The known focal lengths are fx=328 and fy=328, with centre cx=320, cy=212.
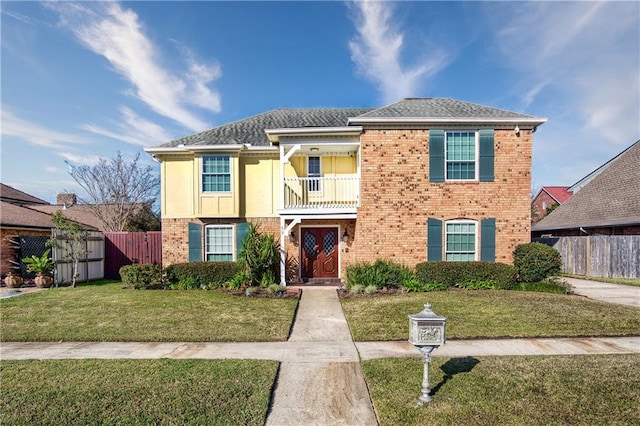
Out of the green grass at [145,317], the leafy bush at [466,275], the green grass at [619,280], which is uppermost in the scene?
the leafy bush at [466,275]

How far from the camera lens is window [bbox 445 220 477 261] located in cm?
1199

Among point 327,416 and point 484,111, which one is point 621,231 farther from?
point 327,416

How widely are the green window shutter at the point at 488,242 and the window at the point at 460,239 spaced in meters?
0.30

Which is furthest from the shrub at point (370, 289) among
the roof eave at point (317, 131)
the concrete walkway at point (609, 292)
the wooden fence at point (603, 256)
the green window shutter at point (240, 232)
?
the wooden fence at point (603, 256)

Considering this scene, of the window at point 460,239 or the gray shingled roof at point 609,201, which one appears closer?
the window at point 460,239

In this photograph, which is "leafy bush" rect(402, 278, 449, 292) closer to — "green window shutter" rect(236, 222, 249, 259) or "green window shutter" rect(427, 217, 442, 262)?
"green window shutter" rect(427, 217, 442, 262)

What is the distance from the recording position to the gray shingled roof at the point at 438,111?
1198cm

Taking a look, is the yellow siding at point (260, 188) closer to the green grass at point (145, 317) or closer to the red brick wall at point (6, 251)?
the green grass at point (145, 317)

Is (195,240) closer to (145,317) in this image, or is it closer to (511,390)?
(145,317)

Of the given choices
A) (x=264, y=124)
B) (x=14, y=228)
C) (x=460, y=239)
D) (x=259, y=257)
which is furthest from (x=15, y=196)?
(x=460, y=239)

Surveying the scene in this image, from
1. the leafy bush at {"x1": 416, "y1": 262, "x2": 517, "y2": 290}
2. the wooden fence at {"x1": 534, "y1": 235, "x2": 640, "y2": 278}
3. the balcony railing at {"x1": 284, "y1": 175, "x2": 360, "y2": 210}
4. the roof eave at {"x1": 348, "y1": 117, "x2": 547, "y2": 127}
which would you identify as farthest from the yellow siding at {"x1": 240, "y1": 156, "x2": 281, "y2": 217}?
the wooden fence at {"x1": 534, "y1": 235, "x2": 640, "y2": 278}

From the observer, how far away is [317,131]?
1207 cm

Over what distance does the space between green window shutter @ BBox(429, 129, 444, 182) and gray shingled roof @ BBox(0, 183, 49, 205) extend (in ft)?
83.8

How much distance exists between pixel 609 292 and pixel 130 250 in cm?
1973
